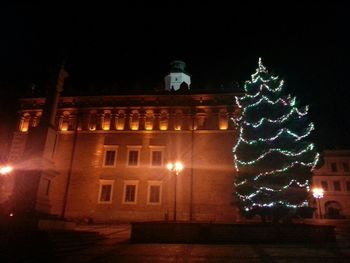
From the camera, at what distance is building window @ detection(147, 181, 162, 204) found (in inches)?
1155

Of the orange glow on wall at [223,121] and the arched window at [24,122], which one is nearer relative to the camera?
the orange glow on wall at [223,121]

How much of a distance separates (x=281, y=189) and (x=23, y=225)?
14.0 metres

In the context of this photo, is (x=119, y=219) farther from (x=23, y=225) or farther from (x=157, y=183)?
(x=23, y=225)

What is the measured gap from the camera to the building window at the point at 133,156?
30.9 meters

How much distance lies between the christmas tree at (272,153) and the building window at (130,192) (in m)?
12.6

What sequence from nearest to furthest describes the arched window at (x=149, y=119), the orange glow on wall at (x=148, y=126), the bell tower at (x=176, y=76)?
1. the orange glow on wall at (x=148, y=126)
2. the arched window at (x=149, y=119)
3. the bell tower at (x=176, y=76)

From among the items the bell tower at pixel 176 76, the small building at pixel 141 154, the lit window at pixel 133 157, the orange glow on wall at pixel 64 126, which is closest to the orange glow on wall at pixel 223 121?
the small building at pixel 141 154

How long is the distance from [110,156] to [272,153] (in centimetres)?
1727

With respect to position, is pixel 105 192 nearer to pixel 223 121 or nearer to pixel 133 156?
pixel 133 156

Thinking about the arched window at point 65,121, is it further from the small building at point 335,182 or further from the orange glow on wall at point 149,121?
Result: the small building at point 335,182

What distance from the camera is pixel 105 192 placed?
30.1 meters

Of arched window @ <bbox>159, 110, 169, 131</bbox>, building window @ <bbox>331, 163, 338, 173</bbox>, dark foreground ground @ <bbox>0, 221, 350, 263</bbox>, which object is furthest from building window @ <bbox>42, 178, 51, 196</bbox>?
building window @ <bbox>331, 163, 338, 173</bbox>

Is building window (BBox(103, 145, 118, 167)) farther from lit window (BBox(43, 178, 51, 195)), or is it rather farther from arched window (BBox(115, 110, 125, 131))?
lit window (BBox(43, 178, 51, 195))

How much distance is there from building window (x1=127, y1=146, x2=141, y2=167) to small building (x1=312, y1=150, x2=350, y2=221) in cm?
2835
